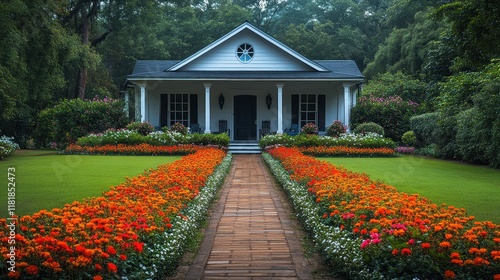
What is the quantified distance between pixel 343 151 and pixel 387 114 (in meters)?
6.17

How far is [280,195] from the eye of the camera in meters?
10.2

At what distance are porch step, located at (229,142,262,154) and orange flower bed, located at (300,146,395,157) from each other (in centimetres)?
279

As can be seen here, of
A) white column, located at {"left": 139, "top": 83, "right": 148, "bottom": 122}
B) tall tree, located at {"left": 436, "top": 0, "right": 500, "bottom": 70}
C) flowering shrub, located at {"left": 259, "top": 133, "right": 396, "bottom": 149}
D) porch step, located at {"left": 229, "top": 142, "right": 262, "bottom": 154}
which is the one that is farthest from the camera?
white column, located at {"left": 139, "top": 83, "right": 148, "bottom": 122}

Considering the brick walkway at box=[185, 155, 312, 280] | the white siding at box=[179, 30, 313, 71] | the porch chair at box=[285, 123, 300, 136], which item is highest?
the white siding at box=[179, 30, 313, 71]

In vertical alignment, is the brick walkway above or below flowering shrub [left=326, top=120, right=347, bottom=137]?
below

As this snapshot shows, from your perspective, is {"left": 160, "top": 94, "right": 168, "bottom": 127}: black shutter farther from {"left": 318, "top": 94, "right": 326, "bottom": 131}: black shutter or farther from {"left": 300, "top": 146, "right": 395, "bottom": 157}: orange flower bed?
{"left": 300, "top": 146, "right": 395, "bottom": 157}: orange flower bed

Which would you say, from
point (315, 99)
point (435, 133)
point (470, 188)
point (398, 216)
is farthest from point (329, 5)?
point (398, 216)

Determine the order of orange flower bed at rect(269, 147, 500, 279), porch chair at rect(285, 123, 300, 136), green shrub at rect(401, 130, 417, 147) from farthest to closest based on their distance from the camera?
porch chair at rect(285, 123, 300, 136) → green shrub at rect(401, 130, 417, 147) → orange flower bed at rect(269, 147, 500, 279)

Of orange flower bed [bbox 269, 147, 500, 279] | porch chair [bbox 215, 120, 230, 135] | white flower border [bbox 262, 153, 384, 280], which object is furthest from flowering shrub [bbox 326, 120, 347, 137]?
orange flower bed [bbox 269, 147, 500, 279]

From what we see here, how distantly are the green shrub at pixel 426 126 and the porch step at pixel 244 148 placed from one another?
21.8 feet

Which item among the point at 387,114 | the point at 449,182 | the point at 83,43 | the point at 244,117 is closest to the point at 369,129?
the point at 387,114

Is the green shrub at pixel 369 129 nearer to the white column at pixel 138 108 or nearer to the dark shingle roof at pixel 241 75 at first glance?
Answer: the dark shingle roof at pixel 241 75

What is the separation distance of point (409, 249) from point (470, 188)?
6.84 meters

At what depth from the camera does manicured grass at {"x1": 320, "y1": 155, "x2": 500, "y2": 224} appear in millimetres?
8591
